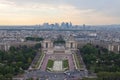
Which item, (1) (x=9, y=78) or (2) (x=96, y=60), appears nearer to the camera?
(1) (x=9, y=78)

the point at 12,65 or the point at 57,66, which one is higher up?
the point at 12,65

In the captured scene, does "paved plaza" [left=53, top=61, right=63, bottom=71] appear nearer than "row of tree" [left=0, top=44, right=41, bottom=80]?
No

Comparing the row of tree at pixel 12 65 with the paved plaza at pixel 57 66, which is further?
the paved plaza at pixel 57 66

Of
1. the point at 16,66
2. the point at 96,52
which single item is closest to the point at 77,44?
the point at 96,52

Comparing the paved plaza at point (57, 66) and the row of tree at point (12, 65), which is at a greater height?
the row of tree at point (12, 65)

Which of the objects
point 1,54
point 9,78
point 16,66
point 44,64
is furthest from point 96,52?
point 9,78

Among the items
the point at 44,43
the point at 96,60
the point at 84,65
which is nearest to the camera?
the point at 84,65

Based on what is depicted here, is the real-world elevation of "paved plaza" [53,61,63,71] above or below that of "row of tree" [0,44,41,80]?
below

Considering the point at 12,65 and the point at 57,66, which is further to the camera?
the point at 57,66

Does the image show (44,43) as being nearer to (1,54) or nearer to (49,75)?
(1,54)

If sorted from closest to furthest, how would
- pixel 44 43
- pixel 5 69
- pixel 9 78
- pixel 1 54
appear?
pixel 9 78, pixel 5 69, pixel 1 54, pixel 44 43
